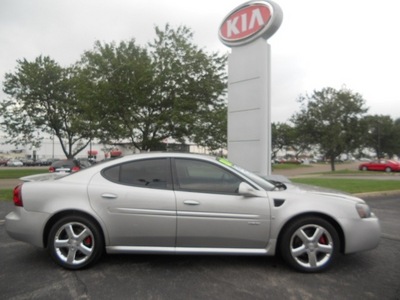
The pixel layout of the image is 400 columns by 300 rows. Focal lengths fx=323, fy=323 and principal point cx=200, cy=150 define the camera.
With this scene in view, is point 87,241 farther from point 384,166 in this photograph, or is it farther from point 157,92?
point 384,166

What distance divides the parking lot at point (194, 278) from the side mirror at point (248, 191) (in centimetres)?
90

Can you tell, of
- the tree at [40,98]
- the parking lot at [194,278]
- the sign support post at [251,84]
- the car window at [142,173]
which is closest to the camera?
the parking lot at [194,278]

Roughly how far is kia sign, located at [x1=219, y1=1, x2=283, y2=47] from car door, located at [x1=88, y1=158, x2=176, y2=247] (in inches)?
278

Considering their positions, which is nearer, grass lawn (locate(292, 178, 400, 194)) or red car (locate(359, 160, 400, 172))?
grass lawn (locate(292, 178, 400, 194))

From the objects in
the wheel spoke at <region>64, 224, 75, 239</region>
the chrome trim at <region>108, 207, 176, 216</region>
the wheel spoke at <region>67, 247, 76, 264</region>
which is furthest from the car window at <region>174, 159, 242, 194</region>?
the wheel spoke at <region>67, 247, 76, 264</region>

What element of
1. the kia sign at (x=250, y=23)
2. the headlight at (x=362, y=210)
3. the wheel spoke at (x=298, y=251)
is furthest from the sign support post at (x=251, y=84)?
the wheel spoke at (x=298, y=251)

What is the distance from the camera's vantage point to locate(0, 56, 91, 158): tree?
27766 millimetres

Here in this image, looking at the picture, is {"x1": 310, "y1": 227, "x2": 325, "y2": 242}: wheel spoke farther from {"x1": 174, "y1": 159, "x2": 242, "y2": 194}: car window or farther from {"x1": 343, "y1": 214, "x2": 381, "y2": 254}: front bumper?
{"x1": 174, "y1": 159, "x2": 242, "y2": 194}: car window

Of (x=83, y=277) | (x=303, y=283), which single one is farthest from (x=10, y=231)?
(x=303, y=283)

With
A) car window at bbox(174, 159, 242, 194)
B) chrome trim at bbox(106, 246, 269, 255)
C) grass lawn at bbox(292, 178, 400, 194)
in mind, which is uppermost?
car window at bbox(174, 159, 242, 194)

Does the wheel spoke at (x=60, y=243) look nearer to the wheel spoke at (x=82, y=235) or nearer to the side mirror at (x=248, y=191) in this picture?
the wheel spoke at (x=82, y=235)

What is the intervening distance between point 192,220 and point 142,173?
0.87m

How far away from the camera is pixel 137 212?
3846 millimetres

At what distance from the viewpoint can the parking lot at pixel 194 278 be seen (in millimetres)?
3230
